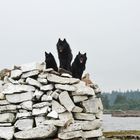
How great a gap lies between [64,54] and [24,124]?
9.16ft

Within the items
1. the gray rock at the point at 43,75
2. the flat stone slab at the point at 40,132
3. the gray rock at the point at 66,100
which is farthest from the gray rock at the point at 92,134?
the gray rock at the point at 43,75

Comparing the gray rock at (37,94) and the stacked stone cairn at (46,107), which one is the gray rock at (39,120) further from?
the gray rock at (37,94)

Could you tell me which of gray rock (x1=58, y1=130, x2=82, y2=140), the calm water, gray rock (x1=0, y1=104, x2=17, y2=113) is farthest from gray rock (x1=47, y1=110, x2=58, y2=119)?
the calm water

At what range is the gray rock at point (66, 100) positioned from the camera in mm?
17750

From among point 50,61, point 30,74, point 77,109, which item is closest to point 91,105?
point 77,109

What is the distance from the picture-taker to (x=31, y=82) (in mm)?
18078

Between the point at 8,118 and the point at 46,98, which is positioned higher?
the point at 46,98

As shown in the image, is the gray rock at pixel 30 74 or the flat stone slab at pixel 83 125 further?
the gray rock at pixel 30 74

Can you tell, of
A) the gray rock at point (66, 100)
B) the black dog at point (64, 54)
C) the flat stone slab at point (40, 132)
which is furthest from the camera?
the black dog at point (64, 54)

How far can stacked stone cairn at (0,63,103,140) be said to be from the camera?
691 inches

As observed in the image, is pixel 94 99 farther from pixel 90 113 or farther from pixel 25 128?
pixel 25 128

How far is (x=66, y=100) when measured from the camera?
17.8 metres

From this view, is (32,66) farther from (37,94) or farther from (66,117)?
(66,117)

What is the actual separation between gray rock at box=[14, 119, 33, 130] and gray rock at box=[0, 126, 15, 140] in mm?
221
